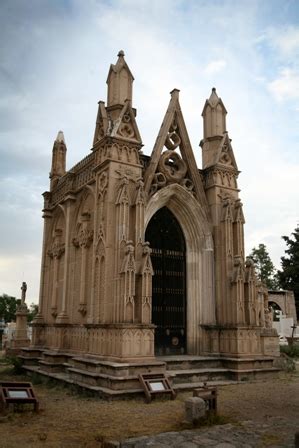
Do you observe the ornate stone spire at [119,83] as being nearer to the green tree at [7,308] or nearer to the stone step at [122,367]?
the stone step at [122,367]

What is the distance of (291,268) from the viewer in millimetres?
41875

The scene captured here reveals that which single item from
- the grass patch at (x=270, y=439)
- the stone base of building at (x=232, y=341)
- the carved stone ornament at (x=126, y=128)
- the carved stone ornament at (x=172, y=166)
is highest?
the carved stone ornament at (x=126, y=128)

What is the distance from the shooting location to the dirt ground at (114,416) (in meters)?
7.03

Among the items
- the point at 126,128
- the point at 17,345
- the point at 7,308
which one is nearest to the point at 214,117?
the point at 126,128

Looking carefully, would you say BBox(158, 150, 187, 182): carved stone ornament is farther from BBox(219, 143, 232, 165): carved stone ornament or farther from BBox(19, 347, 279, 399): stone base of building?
BBox(19, 347, 279, 399): stone base of building

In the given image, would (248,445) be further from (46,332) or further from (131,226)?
(46,332)

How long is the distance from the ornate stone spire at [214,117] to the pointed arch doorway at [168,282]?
361 centimetres

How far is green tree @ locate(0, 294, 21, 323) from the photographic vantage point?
72.2 meters

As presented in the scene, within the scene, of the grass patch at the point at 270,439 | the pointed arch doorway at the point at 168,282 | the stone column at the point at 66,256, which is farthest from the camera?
the stone column at the point at 66,256

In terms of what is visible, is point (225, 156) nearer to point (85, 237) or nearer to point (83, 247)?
point (85, 237)

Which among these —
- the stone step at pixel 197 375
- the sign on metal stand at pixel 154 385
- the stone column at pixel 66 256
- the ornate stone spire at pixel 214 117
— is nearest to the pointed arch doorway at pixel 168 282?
the stone step at pixel 197 375

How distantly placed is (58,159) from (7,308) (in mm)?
59678

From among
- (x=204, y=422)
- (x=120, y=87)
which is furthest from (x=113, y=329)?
(x=120, y=87)

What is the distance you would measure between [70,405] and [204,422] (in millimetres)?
3520
